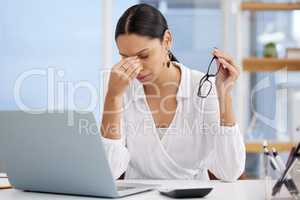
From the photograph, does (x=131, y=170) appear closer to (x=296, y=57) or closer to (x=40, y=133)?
(x=40, y=133)

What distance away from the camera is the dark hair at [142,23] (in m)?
1.76

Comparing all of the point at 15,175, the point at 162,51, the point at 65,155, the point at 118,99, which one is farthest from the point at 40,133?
the point at 162,51

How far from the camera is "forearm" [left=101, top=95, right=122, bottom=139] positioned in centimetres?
165

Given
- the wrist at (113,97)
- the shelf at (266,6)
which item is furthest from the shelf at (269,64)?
the wrist at (113,97)

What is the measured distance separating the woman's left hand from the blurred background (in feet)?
5.66

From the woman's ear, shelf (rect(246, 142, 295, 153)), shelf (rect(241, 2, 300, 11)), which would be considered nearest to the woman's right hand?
the woman's ear

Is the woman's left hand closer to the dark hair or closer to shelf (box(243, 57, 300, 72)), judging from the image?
the dark hair

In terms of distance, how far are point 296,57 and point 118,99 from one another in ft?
6.61

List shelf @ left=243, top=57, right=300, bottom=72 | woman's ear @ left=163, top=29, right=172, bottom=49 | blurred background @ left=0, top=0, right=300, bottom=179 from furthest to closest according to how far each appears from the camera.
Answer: blurred background @ left=0, top=0, right=300, bottom=179 < shelf @ left=243, top=57, right=300, bottom=72 < woman's ear @ left=163, top=29, right=172, bottom=49

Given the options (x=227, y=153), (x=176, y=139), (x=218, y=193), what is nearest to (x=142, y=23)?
(x=176, y=139)

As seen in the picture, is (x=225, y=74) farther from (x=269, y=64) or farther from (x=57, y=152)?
(x=269, y=64)

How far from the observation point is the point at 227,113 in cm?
Answer: 160

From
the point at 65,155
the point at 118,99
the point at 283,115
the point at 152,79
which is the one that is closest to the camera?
the point at 65,155

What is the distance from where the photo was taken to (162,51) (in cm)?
186
